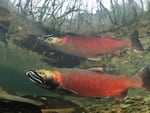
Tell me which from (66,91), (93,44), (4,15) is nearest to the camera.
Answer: (66,91)

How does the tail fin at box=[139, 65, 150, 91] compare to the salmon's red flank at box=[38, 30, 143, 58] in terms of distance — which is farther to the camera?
the salmon's red flank at box=[38, 30, 143, 58]

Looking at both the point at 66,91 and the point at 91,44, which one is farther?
the point at 91,44

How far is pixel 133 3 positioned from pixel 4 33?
533 cm

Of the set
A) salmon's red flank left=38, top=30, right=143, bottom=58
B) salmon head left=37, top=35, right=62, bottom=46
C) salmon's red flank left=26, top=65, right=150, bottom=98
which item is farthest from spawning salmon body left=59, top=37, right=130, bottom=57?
salmon's red flank left=26, top=65, right=150, bottom=98

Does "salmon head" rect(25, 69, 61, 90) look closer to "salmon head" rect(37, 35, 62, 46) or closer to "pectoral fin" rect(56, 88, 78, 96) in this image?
"pectoral fin" rect(56, 88, 78, 96)

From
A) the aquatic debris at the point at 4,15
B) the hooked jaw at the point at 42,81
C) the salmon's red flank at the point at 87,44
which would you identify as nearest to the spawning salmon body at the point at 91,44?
the salmon's red flank at the point at 87,44

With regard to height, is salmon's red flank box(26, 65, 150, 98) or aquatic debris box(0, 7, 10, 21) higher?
aquatic debris box(0, 7, 10, 21)

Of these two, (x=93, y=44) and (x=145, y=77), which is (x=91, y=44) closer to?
(x=93, y=44)

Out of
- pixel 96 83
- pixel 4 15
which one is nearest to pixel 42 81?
pixel 96 83

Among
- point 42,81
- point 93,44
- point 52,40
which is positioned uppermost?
point 52,40

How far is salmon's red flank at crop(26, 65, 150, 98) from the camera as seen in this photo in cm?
417

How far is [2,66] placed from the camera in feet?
30.8

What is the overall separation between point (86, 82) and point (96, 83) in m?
0.14

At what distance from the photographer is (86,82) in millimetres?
4406
